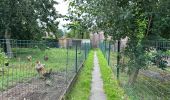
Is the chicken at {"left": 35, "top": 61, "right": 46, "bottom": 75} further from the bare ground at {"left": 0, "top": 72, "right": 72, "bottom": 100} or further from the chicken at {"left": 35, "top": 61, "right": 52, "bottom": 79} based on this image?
the bare ground at {"left": 0, "top": 72, "right": 72, "bottom": 100}

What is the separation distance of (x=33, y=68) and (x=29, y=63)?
1.26 m

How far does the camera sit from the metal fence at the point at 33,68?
8.65m

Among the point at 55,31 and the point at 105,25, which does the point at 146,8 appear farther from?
the point at 55,31

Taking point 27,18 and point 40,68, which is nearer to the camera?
point 40,68

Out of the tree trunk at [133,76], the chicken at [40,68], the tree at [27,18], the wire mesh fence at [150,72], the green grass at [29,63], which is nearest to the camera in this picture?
the green grass at [29,63]

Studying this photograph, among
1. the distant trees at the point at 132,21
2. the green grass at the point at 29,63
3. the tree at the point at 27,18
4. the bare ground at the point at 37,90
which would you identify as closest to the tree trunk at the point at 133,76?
the distant trees at the point at 132,21

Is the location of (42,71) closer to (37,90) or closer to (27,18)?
(37,90)

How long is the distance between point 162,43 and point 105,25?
2.74 metres

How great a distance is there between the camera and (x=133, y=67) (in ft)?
A: 35.5

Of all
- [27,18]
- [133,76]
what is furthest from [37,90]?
[27,18]

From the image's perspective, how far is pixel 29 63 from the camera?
10.1 meters

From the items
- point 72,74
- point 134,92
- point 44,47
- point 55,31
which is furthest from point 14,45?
point 55,31

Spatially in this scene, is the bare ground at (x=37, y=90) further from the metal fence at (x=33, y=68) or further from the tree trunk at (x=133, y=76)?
the tree trunk at (x=133, y=76)

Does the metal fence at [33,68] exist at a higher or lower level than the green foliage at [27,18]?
lower
